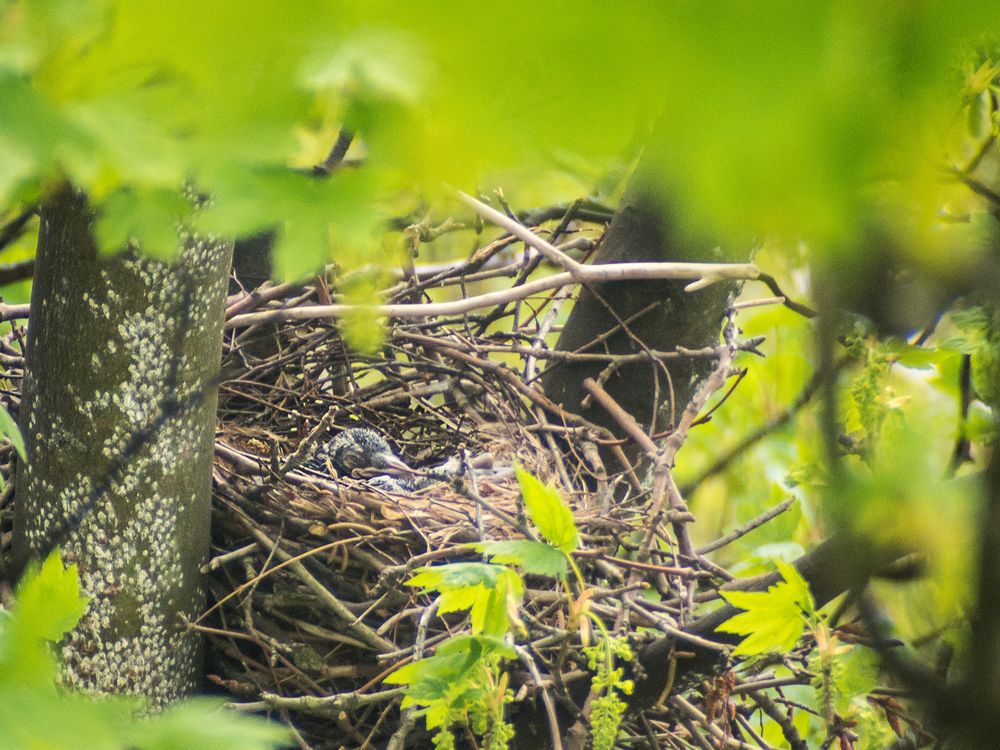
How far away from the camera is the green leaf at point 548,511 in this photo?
1051 mm

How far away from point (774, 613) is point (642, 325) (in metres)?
0.89

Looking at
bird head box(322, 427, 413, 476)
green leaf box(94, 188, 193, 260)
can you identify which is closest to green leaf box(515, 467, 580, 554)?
green leaf box(94, 188, 193, 260)

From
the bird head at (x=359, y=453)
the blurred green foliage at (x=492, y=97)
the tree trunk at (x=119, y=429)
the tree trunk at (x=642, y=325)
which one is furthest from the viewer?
the bird head at (x=359, y=453)

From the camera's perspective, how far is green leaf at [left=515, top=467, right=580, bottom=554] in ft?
3.45

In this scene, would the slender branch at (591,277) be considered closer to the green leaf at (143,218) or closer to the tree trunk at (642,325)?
the tree trunk at (642,325)

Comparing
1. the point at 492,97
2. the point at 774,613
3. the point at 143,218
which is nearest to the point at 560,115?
the point at 492,97

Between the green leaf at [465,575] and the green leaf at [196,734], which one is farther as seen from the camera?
the green leaf at [465,575]

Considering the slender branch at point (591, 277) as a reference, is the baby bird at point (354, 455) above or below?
below

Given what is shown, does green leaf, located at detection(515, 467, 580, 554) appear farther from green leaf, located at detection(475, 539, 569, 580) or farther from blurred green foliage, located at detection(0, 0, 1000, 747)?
blurred green foliage, located at detection(0, 0, 1000, 747)

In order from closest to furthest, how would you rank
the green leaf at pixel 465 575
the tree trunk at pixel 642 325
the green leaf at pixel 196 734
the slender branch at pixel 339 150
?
1. the green leaf at pixel 196 734
2. the slender branch at pixel 339 150
3. the green leaf at pixel 465 575
4. the tree trunk at pixel 642 325

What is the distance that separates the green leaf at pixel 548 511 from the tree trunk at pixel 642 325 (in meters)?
0.80

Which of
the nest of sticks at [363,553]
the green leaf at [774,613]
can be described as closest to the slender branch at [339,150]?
the nest of sticks at [363,553]

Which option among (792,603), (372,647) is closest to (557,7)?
(792,603)

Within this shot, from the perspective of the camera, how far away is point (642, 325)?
1.91 m
